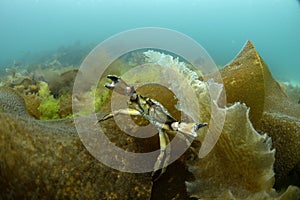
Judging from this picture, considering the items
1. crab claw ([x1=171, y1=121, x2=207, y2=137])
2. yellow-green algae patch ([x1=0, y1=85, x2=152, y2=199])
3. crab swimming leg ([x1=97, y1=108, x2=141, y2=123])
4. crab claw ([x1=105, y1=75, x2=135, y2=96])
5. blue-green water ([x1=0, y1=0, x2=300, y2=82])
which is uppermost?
crab claw ([x1=105, y1=75, x2=135, y2=96])

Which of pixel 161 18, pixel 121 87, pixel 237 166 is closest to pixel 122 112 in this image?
pixel 121 87

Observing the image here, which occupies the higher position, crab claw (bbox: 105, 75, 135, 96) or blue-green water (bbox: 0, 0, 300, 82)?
crab claw (bbox: 105, 75, 135, 96)

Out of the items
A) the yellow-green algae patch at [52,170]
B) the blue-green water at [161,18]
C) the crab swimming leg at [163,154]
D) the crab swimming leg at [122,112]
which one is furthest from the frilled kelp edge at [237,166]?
the blue-green water at [161,18]

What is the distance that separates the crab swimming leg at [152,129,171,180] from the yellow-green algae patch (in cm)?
10

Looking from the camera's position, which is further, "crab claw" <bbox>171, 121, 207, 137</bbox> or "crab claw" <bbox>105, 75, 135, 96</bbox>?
"crab claw" <bbox>105, 75, 135, 96</bbox>

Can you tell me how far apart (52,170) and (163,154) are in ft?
2.26

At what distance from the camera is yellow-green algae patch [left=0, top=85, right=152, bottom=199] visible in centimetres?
163

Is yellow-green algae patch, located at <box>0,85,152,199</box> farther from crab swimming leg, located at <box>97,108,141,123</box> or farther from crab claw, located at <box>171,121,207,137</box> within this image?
crab claw, located at <box>171,121,207,137</box>

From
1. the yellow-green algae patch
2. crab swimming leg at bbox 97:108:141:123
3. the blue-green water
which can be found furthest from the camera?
the blue-green water

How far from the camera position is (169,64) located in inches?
80.1

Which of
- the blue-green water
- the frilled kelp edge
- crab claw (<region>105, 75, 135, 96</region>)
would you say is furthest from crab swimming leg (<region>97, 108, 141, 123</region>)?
the blue-green water

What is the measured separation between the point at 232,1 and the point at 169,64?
148m

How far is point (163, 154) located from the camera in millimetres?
1897

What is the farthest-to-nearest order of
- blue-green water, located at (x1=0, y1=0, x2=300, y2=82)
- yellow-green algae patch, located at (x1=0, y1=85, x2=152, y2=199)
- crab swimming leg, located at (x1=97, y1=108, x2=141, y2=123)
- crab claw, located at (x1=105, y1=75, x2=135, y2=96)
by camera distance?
1. blue-green water, located at (x1=0, y1=0, x2=300, y2=82)
2. crab swimming leg, located at (x1=97, y1=108, x2=141, y2=123)
3. crab claw, located at (x1=105, y1=75, x2=135, y2=96)
4. yellow-green algae patch, located at (x1=0, y1=85, x2=152, y2=199)
